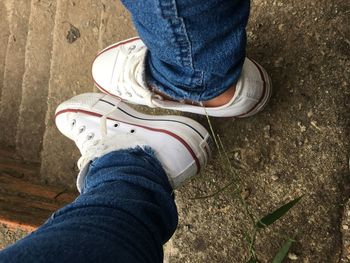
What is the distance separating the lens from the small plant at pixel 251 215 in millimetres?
997

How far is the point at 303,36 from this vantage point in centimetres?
112

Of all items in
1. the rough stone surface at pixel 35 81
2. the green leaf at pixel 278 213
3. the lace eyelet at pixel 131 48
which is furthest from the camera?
the rough stone surface at pixel 35 81

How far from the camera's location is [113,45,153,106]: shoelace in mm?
1061

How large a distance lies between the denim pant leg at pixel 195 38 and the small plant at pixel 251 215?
21cm

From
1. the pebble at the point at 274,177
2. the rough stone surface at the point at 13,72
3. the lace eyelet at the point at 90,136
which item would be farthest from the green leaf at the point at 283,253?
the rough stone surface at the point at 13,72

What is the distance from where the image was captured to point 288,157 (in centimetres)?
112

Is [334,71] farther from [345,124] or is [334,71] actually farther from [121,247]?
[121,247]

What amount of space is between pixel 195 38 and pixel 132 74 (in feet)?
1.24

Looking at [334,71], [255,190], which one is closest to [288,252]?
[255,190]

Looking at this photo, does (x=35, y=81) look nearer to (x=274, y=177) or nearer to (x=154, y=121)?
(x=154, y=121)

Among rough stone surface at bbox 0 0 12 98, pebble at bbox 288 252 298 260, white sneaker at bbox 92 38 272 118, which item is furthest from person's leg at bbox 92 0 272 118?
rough stone surface at bbox 0 0 12 98

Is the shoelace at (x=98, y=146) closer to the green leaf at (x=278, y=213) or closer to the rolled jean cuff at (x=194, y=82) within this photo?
the rolled jean cuff at (x=194, y=82)

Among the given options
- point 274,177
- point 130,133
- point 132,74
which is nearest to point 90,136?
point 130,133

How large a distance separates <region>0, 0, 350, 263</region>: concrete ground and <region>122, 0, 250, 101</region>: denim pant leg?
0.88 ft
